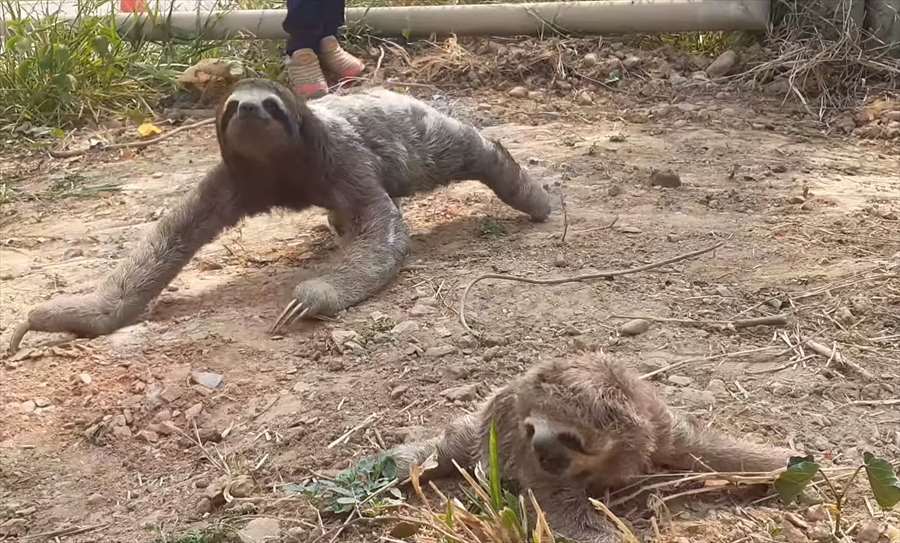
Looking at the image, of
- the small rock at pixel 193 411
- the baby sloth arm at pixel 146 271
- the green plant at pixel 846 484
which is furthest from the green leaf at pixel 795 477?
the baby sloth arm at pixel 146 271

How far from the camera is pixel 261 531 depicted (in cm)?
263

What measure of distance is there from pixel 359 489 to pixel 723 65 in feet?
18.9

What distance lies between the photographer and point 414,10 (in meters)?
8.11

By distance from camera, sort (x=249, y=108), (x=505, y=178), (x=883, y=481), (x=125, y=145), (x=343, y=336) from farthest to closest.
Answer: (x=125, y=145) → (x=505, y=178) → (x=249, y=108) → (x=343, y=336) → (x=883, y=481)

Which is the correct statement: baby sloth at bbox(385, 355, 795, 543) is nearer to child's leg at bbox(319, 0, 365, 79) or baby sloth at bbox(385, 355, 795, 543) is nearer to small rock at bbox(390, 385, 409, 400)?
small rock at bbox(390, 385, 409, 400)

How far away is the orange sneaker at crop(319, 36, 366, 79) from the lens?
24.5 feet

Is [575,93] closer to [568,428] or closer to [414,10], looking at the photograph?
[414,10]

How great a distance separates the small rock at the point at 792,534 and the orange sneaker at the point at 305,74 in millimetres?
5403

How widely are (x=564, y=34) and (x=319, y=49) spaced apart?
2054mm

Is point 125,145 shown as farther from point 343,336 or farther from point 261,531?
point 261,531

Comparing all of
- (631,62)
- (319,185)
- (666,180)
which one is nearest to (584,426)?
(319,185)

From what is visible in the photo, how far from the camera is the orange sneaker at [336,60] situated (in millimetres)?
7461

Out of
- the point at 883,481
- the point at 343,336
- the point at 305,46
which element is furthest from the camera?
the point at 305,46

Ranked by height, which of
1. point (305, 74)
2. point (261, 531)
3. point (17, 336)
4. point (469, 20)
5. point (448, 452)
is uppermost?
point (469, 20)
